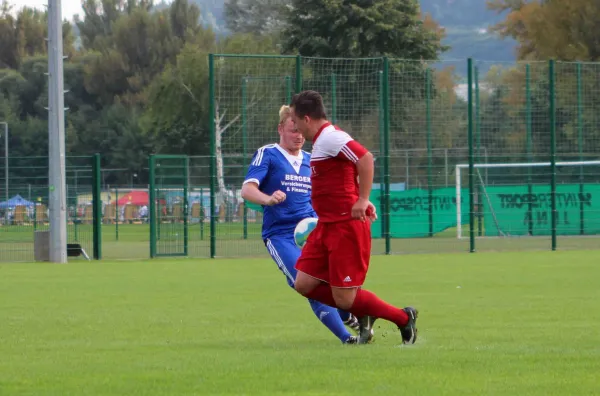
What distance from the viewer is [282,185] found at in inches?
427

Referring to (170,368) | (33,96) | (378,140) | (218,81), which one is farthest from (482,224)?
(33,96)

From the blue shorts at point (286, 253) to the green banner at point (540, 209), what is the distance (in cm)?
2020

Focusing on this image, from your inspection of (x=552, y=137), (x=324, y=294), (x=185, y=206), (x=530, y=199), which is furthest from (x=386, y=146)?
(x=324, y=294)

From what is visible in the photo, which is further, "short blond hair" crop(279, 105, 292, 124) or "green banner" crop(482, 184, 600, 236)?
"green banner" crop(482, 184, 600, 236)

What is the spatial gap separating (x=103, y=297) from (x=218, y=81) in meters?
12.1

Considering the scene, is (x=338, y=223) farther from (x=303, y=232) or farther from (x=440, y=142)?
(x=440, y=142)

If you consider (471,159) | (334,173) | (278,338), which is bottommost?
(278,338)

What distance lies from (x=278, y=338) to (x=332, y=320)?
0.56 m

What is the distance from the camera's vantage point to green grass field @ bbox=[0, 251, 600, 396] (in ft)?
24.3

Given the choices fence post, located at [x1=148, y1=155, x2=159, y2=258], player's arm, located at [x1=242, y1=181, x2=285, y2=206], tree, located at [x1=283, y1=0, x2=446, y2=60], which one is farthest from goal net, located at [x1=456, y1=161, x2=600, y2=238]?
player's arm, located at [x1=242, y1=181, x2=285, y2=206]

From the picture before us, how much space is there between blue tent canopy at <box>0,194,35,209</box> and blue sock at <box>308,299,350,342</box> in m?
19.5

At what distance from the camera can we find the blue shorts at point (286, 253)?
34.6ft

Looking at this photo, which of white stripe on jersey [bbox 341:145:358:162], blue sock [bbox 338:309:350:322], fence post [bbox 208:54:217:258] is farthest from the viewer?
fence post [bbox 208:54:217:258]

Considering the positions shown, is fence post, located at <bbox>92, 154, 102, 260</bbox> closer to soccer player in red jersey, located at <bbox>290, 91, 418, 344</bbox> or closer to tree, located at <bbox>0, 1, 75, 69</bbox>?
soccer player in red jersey, located at <bbox>290, 91, 418, 344</bbox>
